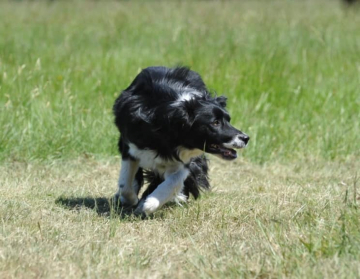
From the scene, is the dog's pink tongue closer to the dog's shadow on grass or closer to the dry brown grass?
the dry brown grass

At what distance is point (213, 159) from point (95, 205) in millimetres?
2309

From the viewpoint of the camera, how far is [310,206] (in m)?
4.83

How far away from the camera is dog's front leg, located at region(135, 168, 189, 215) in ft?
15.9

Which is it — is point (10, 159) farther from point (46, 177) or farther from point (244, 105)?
point (244, 105)

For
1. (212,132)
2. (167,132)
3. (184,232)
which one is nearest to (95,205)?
(167,132)

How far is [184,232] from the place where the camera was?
175 inches

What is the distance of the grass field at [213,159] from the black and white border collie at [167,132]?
227 millimetres

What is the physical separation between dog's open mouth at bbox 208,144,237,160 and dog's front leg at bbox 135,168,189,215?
339 mm

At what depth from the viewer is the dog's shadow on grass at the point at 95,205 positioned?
5.04m

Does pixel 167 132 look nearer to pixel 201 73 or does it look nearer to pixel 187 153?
pixel 187 153

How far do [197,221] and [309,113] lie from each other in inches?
139

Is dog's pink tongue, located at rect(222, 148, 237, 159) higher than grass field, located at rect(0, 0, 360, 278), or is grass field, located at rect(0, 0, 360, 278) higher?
dog's pink tongue, located at rect(222, 148, 237, 159)

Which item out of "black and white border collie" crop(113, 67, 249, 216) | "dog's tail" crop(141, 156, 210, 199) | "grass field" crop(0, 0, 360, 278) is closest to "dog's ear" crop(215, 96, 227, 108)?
"black and white border collie" crop(113, 67, 249, 216)

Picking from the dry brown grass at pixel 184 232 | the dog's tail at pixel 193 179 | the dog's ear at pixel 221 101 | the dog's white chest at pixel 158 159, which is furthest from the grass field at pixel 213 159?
the dog's ear at pixel 221 101
